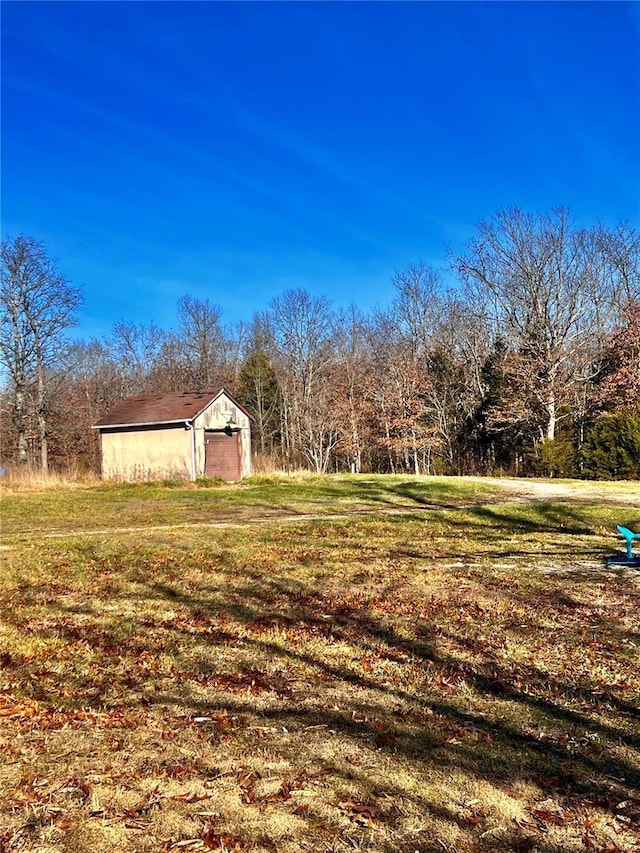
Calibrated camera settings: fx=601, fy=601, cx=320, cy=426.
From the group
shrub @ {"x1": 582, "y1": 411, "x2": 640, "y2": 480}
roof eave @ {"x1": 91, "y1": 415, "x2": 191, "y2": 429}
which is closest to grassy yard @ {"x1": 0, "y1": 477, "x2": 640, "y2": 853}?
roof eave @ {"x1": 91, "y1": 415, "x2": 191, "y2": 429}

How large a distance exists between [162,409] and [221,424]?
223 centimetres

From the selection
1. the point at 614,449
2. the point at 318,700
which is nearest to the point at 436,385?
the point at 614,449

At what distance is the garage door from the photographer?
21328 millimetres

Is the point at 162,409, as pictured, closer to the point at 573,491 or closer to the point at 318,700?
the point at 573,491

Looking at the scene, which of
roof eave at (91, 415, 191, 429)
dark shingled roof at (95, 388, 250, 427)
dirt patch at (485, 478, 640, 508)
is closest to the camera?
dirt patch at (485, 478, 640, 508)

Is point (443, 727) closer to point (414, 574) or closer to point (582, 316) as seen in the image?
point (414, 574)

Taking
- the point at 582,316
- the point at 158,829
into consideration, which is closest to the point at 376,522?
the point at 158,829

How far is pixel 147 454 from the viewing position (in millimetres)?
21328

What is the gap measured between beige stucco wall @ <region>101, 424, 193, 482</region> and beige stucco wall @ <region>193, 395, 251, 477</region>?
1.16 ft

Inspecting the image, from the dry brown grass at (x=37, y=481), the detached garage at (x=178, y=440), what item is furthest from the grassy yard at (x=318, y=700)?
the detached garage at (x=178, y=440)

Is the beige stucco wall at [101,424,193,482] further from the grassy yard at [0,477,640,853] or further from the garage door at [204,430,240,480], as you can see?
the grassy yard at [0,477,640,853]

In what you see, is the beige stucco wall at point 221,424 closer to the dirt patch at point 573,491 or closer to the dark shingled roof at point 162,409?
the dark shingled roof at point 162,409

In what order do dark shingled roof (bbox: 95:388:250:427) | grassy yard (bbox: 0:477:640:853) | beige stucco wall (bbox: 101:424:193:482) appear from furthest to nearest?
1. dark shingled roof (bbox: 95:388:250:427)
2. beige stucco wall (bbox: 101:424:193:482)
3. grassy yard (bbox: 0:477:640:853)

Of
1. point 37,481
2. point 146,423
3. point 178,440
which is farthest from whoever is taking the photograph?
point 146,423
